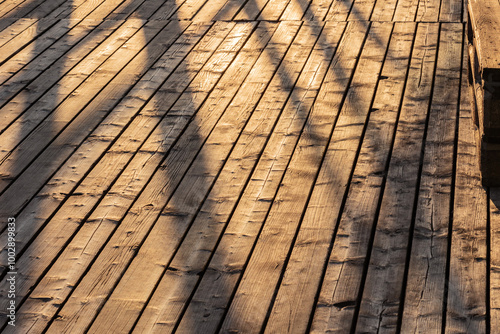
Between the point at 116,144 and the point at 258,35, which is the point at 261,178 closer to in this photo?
the point at 116,144

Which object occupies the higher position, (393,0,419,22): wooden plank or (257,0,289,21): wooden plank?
(257,0,289,21): wooden plank

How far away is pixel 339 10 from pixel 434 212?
2.27m

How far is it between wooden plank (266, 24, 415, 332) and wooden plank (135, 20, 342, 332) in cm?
25

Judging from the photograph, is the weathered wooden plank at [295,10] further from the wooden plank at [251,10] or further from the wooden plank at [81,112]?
the wooden plank at [81,112]

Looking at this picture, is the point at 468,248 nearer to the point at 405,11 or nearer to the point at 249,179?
the point at 249,179

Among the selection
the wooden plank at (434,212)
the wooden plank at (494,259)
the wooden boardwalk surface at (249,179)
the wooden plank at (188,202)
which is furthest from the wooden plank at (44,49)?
the wooden plank at (494,259)

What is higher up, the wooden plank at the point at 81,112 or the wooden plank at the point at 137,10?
the wooden plank at the point at 81,112

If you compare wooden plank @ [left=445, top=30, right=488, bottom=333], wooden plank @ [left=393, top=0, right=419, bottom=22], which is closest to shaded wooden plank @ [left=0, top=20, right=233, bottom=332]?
wooden plank @ [left=445, top=30, right=488, bottom=333]

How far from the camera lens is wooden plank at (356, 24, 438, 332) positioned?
1.96m

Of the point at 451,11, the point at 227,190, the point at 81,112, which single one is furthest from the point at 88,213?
the point at 451,11

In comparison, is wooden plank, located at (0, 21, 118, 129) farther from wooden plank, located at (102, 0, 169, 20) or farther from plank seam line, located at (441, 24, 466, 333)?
plank seam line, located at (441, 24, 466, 333)

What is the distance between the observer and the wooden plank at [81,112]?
2.89m

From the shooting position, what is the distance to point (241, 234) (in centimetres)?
233

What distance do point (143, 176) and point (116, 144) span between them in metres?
0.33
